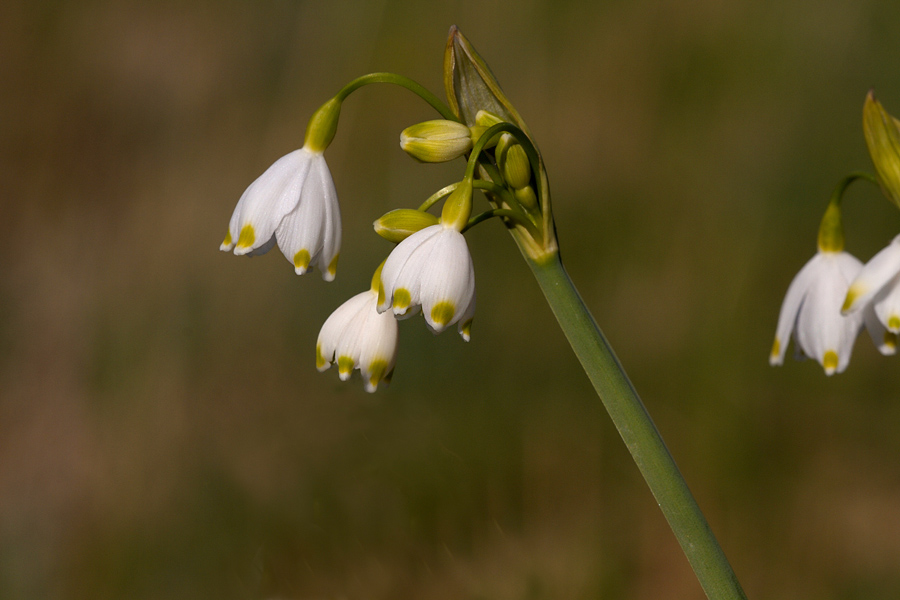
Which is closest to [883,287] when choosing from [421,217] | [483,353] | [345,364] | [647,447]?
[647,447]

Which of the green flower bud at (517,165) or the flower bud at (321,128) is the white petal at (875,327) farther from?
the flower bud at (321,128)

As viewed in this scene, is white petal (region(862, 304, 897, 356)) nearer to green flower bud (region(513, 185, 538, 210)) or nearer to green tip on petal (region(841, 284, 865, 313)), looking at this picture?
green tip on petal (region(841, 284, 865, 313))

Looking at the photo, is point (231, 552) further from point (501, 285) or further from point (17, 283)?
point (17, 283)

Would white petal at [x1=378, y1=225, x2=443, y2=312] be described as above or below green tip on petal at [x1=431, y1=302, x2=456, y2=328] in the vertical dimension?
above

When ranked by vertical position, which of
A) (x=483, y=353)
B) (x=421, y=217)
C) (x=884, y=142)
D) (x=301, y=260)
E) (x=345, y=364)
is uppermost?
(x=884, y=142)

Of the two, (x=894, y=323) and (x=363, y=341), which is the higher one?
(x=894, y=323)

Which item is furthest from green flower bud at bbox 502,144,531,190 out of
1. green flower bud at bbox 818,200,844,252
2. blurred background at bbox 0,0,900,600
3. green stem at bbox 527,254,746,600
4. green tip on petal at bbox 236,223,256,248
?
blurred background at bbox 0,0,900,600

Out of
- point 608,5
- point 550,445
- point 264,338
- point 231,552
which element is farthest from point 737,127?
point 231,552

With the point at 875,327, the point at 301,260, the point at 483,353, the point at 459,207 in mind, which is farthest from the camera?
the point at 483,353

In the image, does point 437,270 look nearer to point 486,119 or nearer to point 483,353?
point 486,119
